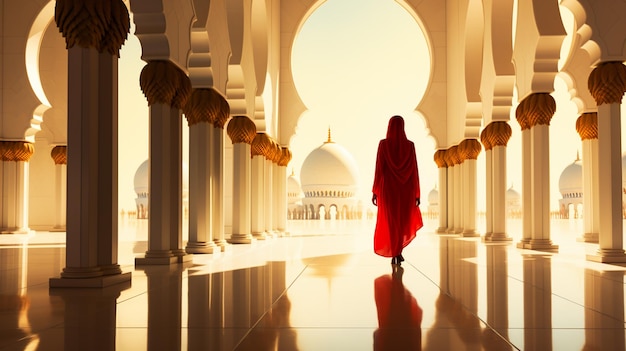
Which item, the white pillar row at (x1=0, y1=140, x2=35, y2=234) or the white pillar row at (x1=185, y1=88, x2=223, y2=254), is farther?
the white pillar row at (x1=0, y1=140, x2=35, y2=234)

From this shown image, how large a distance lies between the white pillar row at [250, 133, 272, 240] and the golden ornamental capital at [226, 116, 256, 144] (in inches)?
55.4

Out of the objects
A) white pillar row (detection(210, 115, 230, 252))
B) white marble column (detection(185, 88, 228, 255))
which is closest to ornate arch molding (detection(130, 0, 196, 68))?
white marble column (detection(185, 88, 228, 255))

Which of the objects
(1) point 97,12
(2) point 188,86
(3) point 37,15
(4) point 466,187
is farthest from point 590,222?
(3) point 37,15

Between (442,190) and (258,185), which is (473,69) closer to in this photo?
(442,190)

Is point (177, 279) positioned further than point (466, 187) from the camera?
No

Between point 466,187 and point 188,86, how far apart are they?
8738 millimetres

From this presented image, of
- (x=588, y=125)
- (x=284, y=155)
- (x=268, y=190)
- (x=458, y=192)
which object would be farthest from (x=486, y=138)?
(x=284, y=155)

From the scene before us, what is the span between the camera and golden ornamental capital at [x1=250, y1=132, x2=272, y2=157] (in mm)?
12617

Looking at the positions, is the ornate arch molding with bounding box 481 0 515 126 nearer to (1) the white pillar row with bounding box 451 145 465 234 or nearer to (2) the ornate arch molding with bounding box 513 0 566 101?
Answer: (2) the ornate arch molding with bounding box 513 0 566 101

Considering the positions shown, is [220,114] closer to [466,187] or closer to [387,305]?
[387,305]

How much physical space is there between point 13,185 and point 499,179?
33.9ft

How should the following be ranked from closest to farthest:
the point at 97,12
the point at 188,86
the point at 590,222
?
the point at 97,12
the point at 188,86
the point at 590,222

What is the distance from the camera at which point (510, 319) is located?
3164mm

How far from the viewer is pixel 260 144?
500 inches
